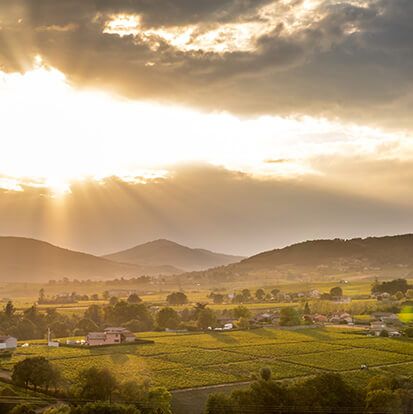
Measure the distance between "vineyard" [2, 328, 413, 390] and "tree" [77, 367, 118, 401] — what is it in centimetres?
512

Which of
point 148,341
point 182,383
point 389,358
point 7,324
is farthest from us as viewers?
point 7,324

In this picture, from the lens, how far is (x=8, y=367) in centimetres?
5834

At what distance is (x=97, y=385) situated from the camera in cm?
4272

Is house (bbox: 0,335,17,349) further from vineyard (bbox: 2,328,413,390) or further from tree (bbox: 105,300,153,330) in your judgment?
tree (bbox: 105,300,153,330)

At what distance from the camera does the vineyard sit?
5506 cm

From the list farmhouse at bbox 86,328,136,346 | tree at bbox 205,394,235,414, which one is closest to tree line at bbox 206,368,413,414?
tree at bbox 205,394,235,414

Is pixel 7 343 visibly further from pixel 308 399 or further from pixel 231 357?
pixel 308 399

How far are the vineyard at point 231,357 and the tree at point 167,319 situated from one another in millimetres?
11271

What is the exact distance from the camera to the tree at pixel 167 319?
317 ft

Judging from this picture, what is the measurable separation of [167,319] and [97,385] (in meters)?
55.5

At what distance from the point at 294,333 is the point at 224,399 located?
5091cm

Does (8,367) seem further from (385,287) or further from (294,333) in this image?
(385,287)

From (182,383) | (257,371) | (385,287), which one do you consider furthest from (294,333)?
(385,287)

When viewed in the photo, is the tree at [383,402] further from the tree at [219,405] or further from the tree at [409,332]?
the tree at [409,332]
